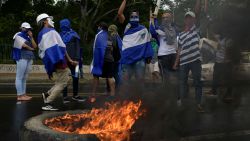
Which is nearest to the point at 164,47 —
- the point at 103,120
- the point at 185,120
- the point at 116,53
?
the point at 116,53

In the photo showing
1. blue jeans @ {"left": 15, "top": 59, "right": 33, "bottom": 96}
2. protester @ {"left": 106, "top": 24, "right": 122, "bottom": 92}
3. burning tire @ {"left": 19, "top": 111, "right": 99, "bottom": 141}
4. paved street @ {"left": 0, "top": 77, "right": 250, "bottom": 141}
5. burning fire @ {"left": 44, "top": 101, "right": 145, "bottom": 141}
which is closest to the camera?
burning tire @ {"left": 19, "top": 111, "right": 99, "bottom": 141}

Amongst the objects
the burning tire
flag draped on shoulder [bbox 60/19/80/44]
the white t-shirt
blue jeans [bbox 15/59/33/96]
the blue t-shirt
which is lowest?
the burning tire

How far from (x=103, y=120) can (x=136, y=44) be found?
12.3 feet

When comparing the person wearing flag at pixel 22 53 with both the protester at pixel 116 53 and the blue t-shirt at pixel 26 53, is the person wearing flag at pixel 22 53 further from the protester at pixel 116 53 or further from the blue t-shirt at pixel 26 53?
the protester at pixel 116 53

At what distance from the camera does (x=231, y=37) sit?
4289 mm

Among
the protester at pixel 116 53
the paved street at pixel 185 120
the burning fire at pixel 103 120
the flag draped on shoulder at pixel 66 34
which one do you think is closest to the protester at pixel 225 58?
the paved street at pixel 185 120

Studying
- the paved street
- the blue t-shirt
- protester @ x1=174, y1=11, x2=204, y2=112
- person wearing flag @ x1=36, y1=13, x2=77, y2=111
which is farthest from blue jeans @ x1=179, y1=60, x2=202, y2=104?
the blue t-shirt

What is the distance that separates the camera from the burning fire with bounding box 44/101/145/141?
17.9 feet

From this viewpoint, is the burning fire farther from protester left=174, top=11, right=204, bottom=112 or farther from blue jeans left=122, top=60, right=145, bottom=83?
blue jeans left=122, top=60, right=145, bottom=83

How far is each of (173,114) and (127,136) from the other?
0.99 metres

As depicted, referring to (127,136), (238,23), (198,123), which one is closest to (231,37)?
(238,23)

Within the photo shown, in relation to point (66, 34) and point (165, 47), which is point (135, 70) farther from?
point (66, 34)

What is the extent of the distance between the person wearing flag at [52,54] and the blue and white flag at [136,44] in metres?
1.33

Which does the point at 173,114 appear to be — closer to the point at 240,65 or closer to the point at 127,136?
the point at 127,136
